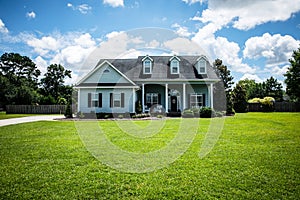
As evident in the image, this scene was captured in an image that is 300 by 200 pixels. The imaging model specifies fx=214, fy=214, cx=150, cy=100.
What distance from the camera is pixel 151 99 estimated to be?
960 inches

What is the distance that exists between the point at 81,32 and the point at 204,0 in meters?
8.52

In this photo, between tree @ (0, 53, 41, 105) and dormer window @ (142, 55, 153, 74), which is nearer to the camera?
dormer window @ (142, 55, 153, 74)

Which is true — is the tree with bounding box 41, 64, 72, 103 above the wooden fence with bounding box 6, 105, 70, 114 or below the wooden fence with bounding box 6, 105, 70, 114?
above

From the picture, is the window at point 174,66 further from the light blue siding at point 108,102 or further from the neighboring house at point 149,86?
the light blue siding at point 108,102

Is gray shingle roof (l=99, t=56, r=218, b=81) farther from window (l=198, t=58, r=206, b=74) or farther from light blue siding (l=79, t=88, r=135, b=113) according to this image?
light blue siding (l=79, t=88, r=135, b=113)

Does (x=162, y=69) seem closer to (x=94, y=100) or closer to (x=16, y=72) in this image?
(x=94, y=100)

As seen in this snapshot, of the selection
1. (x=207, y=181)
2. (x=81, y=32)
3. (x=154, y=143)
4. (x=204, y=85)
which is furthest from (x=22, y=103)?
(x=207, y=181)

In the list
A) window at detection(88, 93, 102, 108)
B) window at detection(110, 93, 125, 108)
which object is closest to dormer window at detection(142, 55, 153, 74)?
window at detection(110, 93, 125, 108)

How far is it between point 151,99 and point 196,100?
5.19 m

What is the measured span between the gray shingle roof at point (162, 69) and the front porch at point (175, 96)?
2.95 ft

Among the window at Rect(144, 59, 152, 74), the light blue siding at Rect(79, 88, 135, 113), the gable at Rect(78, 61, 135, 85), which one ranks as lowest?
the light blue siding at Rect(79, 88, 135, 113)

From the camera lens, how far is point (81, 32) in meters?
14.7

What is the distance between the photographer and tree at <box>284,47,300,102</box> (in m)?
40.6

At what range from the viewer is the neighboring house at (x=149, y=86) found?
21531 millimetres
